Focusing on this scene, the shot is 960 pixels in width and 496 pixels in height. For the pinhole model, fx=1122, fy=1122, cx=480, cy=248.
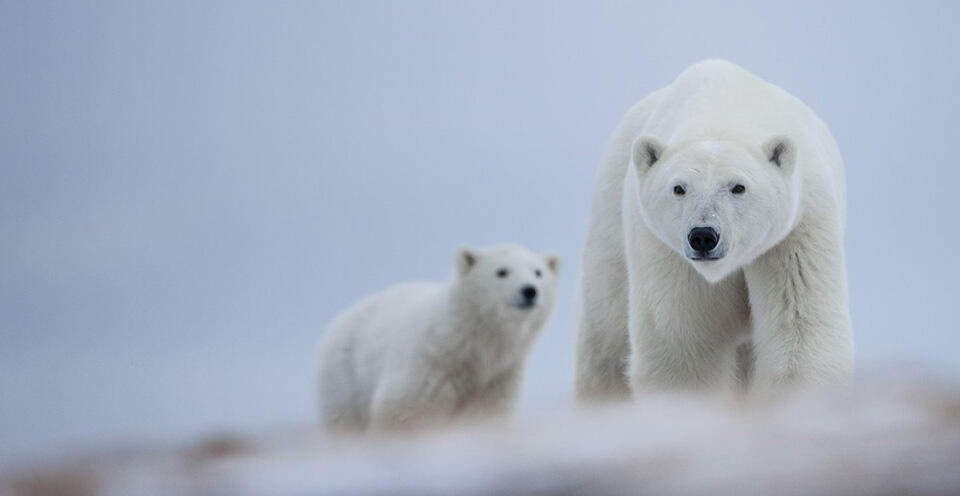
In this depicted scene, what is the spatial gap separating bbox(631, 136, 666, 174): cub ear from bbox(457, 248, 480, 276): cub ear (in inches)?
106

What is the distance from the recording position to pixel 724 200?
3508 millimetres

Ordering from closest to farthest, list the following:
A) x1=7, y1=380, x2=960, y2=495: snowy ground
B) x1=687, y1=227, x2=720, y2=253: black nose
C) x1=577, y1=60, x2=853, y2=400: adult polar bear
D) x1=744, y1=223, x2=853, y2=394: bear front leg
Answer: x1=7, y1=380, x2=960, y2=495: snowy ground, x1=687, y1=227, x2=720, y2=253: black nose, x1=577, y1=60, x2=853, y2=400: adult polar bear, x1=744, y1=223, x2=853, y2=394: bear front leg

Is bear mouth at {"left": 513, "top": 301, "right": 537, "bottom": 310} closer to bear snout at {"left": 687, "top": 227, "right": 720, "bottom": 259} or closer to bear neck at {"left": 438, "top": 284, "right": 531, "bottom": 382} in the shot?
bear neck at {"left": 438, "top": 284, "right": 531, "bottom": 382}

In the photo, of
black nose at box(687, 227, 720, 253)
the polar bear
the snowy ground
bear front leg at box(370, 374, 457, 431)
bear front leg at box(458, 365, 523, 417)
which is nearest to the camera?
the snowy ground

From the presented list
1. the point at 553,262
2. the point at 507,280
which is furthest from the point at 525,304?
the point at 553,262

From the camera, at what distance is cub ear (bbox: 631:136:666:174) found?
3734mm

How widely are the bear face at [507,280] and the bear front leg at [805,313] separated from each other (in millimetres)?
2598

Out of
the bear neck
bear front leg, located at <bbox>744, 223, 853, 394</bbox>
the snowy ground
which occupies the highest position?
the bear neck

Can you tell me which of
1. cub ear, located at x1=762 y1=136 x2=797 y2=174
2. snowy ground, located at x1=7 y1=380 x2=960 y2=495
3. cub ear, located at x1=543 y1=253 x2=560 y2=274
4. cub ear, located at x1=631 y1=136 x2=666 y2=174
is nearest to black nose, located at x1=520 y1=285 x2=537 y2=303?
cub ear, located at x1=543 y1=253 x2=560 y2=274

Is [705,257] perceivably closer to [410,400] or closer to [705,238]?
[705,238]

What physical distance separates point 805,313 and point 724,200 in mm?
496

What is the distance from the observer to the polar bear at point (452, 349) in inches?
246

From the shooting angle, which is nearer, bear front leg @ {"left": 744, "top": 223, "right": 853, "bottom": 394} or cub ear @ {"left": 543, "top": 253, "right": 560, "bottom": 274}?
bear front leg @ {"left": 744, "top": 223, "right": 853, "bottom": 394}

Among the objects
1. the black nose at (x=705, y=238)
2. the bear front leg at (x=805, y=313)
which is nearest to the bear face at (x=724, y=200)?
the black nose at (x=705, y=238)
